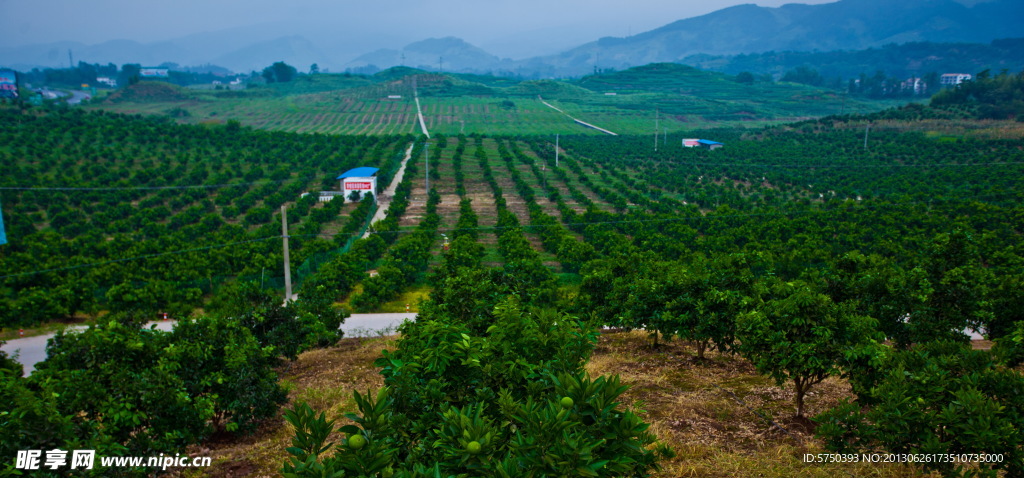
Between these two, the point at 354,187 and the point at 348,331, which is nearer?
the point at 348,331

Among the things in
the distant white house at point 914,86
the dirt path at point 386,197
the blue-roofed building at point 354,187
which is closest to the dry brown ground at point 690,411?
the dirt path at point 386,197

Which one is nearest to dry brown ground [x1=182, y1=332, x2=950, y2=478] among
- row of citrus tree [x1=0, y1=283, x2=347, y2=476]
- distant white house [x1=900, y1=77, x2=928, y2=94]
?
row of citrus tree [x1=0, y1=283, x2=347, y2=476]

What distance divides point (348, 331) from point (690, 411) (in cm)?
1406

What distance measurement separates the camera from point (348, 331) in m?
20.8

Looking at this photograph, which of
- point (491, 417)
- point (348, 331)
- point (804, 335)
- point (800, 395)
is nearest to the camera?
point (491, 417)

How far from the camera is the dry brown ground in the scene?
794cm

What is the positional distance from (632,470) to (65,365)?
813 cm

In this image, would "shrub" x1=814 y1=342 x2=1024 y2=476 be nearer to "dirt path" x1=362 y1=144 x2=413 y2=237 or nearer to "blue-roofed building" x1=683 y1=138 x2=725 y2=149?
"dirt path" x1=362 y1=144 x2=413 y2=237

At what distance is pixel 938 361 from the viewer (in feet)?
23.3

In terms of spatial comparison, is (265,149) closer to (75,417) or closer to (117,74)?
(75,417)

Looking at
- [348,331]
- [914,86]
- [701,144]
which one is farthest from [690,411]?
[914,86]

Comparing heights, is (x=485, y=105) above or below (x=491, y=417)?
above

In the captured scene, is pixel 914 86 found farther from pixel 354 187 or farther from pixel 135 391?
pixel 135 391

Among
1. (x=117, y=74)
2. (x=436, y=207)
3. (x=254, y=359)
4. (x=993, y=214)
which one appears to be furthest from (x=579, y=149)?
(x=117, y=74)
